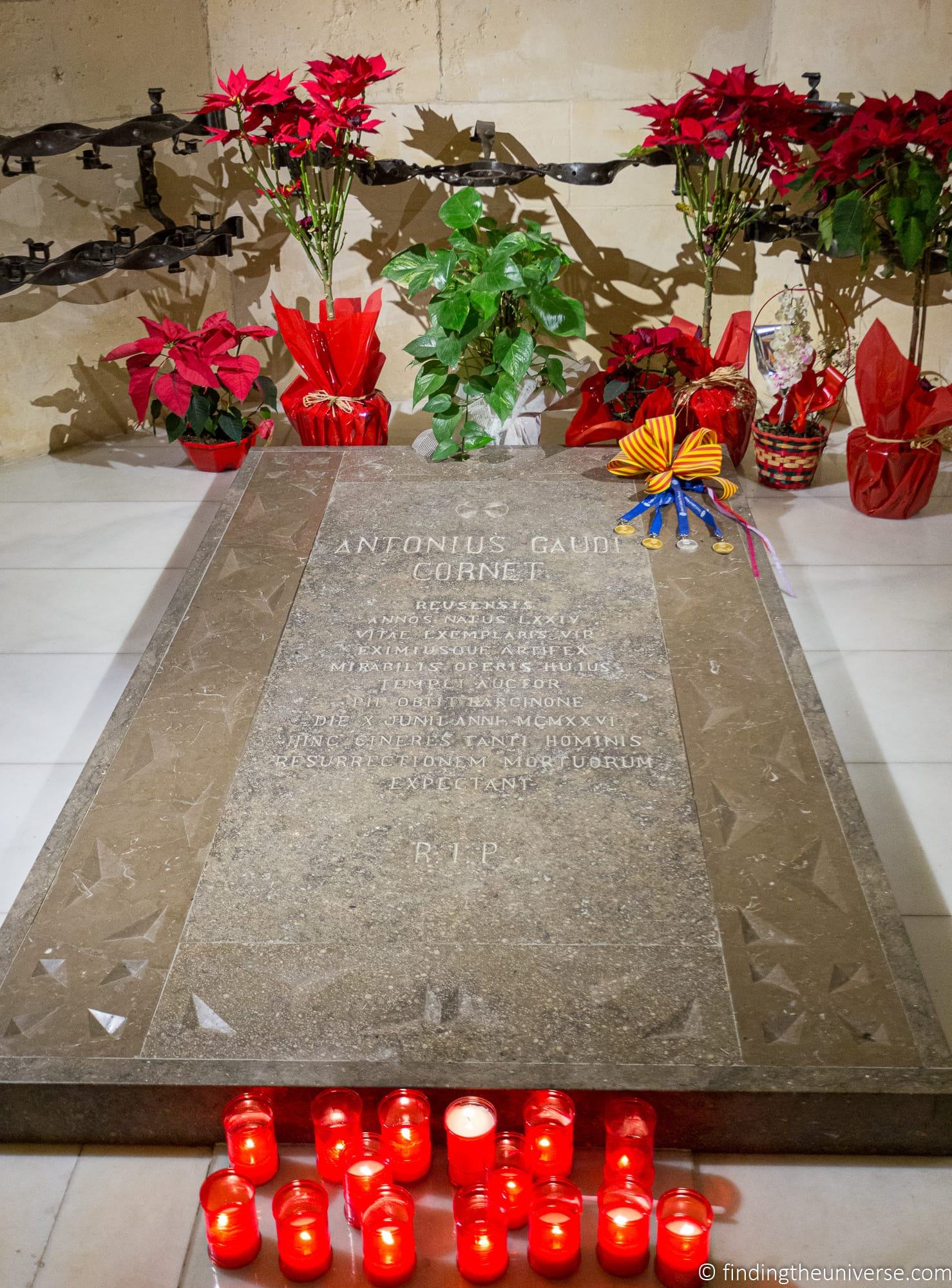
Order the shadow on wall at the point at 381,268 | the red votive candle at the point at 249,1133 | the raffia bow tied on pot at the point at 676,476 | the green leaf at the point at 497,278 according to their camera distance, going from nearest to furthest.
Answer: the red votive candle at the point at 249,1133, the raffia bow tied on pot at the point at 676,476, the green leaf at the point at 497,278, the shadow on wall at the point at 381,268

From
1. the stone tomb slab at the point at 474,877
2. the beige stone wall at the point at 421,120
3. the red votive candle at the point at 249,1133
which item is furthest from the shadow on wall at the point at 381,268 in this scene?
the red votive candle at the point at 249,1133

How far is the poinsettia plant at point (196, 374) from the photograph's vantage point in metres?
3.50

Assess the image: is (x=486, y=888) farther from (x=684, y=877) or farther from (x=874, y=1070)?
(x=874, y=1070)

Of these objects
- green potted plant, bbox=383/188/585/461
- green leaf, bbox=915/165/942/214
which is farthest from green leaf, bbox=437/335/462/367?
green leaf, bbox=915/165/942/214

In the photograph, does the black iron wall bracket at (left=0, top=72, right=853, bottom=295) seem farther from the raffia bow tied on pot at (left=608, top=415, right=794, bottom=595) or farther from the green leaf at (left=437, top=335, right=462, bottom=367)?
the raffia bow tied on pot at (left=608, top=415, right=794, bottom=595)

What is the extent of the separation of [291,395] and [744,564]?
1.65 metres

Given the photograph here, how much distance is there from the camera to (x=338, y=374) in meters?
3.58

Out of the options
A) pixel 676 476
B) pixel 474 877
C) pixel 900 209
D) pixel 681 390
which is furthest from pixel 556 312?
pixel 474 877

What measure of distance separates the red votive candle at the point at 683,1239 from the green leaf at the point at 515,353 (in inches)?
86.7

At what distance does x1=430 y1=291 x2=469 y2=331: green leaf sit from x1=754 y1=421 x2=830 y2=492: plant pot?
39.8 inches

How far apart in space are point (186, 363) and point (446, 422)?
876 millimetres

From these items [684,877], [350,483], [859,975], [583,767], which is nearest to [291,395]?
[350,483]

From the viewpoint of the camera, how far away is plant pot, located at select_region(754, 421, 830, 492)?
3.54 metres

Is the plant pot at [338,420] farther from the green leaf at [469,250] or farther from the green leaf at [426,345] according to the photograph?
the green leaf at [469,250]
